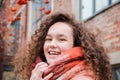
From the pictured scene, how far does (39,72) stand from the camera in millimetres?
2393

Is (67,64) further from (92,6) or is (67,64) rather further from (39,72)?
(92,6)

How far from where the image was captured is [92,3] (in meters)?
8.17

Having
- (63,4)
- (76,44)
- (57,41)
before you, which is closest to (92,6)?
(63,4)

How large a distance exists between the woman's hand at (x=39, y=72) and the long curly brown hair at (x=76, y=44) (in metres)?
0.20

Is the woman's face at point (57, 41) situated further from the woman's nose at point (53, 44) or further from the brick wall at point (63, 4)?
the brick wall at point (63, 4)

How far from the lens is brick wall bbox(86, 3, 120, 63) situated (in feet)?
22.2

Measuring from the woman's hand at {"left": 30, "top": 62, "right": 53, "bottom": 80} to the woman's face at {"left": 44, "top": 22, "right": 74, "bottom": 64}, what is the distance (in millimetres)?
48

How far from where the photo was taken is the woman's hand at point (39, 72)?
2.38 m

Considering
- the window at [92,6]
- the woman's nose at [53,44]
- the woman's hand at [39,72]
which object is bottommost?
the woman's hand at [39,72]

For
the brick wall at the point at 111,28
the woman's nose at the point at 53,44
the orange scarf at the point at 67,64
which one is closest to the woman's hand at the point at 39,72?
the orange scarf at the point at 67,64

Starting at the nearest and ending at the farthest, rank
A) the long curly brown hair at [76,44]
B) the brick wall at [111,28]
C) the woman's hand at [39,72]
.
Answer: the woman's hand at [39,72] → the long curly brown hair at [76,44] → the brick wall at [111,28]

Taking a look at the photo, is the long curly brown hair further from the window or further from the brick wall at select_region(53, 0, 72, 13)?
the brick wall at select_region(53, 0, 72, 13)

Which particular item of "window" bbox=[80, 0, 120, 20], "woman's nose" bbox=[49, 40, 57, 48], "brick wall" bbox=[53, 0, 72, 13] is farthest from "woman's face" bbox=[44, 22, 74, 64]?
"brick wall" bbox=[53, 0, 72, 13]

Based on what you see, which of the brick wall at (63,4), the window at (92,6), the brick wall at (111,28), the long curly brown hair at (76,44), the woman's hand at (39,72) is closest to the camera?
the woman's hand at (39,72)
